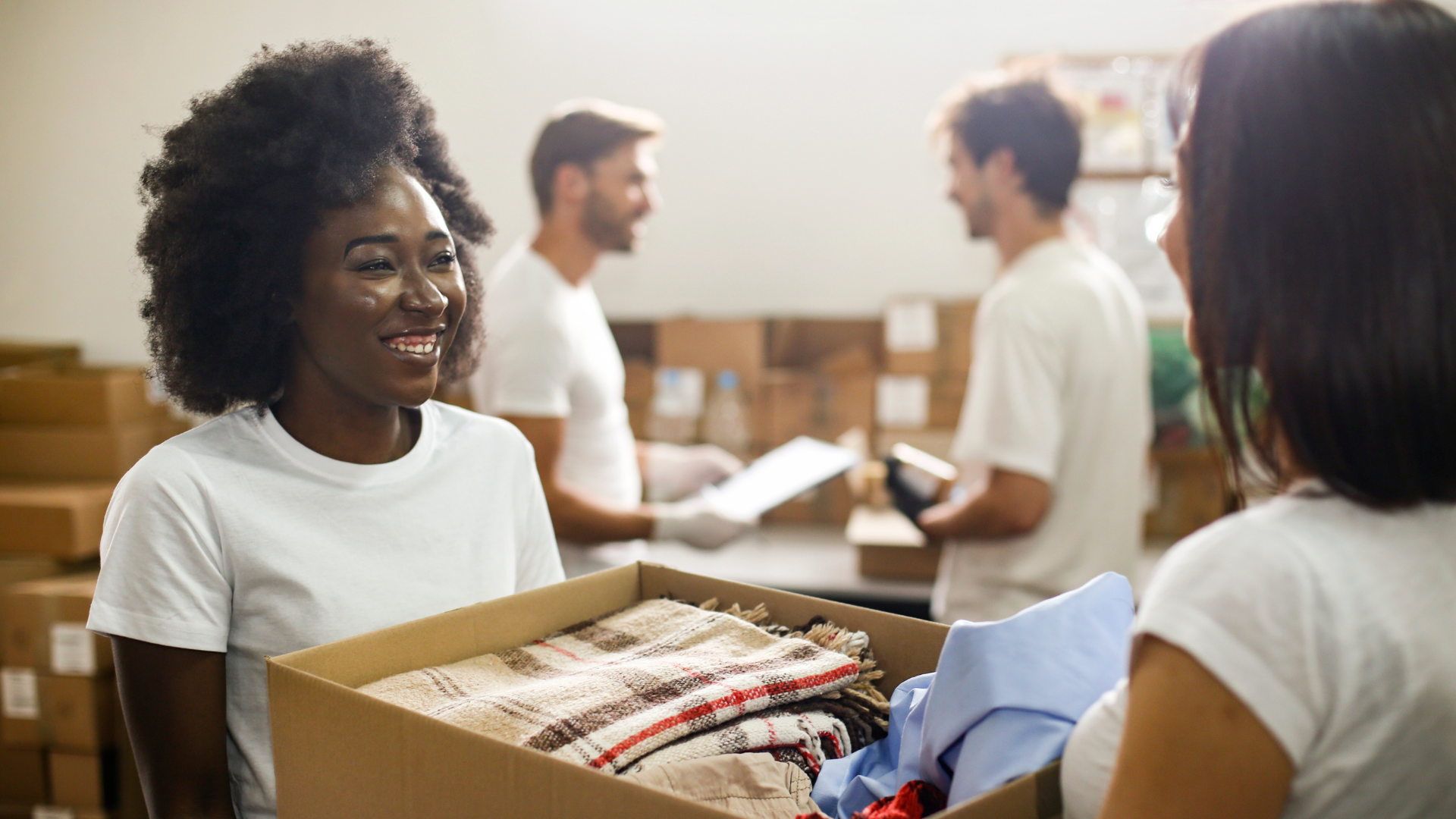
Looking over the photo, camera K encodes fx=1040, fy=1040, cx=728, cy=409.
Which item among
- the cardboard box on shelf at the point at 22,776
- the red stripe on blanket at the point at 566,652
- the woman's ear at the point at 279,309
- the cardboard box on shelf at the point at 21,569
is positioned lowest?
the cardboard box on shelf at the point at 22,776

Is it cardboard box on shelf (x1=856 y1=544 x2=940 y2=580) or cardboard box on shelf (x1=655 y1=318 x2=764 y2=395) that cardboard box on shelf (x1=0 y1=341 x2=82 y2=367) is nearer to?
cardboard box on shelf (x1=655 y1=318 x2=764 y2=395)

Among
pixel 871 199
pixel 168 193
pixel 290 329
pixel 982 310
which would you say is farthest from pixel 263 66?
pixel 871 199

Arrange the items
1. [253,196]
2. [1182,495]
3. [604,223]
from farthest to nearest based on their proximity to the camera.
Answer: [1182,495] → [604,223] → [253,196]

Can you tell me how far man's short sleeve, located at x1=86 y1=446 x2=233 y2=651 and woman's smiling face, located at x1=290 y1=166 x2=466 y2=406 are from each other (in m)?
0.17

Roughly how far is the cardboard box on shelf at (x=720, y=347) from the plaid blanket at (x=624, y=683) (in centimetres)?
273

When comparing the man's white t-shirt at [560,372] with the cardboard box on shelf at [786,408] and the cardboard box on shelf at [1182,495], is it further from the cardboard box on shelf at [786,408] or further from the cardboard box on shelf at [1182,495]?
the cardboard box on shelf at [1182,495]

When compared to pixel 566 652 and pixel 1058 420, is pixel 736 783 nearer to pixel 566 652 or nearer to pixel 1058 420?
pixel 566 652

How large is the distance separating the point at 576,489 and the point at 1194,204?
165 centimetres

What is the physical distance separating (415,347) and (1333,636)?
2.76 feet

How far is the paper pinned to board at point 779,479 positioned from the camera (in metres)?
2.32

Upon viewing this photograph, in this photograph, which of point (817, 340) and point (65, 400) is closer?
point (65, 400)

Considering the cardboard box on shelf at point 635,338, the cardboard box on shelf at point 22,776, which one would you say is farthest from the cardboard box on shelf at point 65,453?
the cardboard box on shelf at point 635,338

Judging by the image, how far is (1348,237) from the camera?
0.58 metres

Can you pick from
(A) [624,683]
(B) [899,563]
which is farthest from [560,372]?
(B) [899,563]
